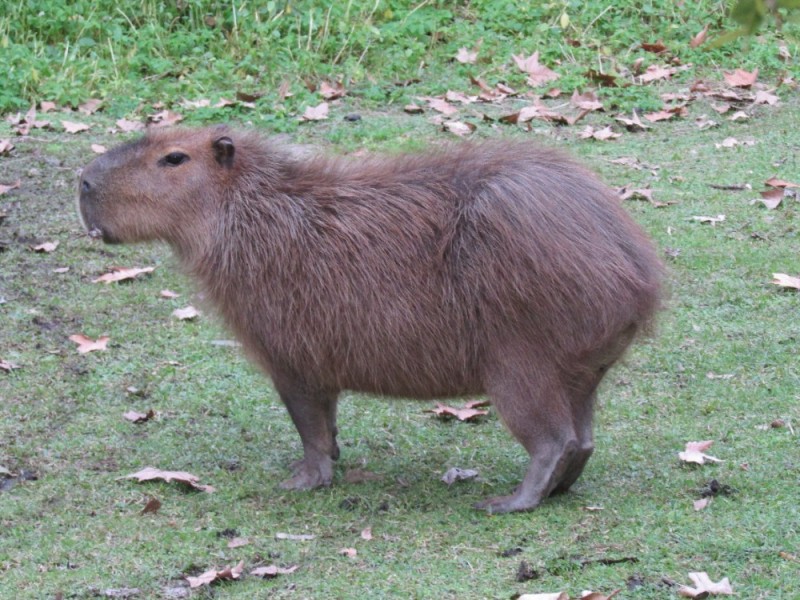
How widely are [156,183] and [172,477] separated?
1141 millimetres

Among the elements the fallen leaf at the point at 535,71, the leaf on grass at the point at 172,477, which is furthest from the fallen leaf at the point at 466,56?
the leaf on grass at the point at 172,477

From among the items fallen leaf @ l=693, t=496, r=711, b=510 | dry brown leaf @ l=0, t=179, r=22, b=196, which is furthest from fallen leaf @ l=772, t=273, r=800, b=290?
dry brown leaf @ l=0, t=179, r=22, b=196

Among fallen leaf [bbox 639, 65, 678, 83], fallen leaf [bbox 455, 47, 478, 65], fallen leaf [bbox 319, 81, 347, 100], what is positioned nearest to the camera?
fallen leaf [bbox 319, 81, 347, 100]

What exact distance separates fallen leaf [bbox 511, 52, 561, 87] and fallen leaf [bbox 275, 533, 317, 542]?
605 cm

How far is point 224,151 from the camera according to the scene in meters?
4.73

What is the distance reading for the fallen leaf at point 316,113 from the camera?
880 centimetres

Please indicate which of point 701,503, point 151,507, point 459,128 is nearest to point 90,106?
point 459,128

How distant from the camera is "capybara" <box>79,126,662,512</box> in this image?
4164 mm

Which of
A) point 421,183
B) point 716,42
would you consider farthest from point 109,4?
point 716,42

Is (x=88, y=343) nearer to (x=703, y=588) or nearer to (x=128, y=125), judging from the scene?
(x=128, y=125)

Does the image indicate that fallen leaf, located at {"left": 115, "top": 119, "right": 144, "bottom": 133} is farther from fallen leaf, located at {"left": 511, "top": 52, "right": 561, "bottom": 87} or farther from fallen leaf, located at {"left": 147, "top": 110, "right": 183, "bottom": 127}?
fallen leaf, located at {"left": 511, "top": 52, "right": 561, "bottom": 87}

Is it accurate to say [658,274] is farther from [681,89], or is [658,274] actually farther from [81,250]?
[681,89]

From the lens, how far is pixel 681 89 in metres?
9.34

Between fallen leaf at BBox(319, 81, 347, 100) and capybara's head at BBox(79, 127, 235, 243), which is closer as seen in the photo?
capybara's head at BBox(79, 127, 235, 243)
